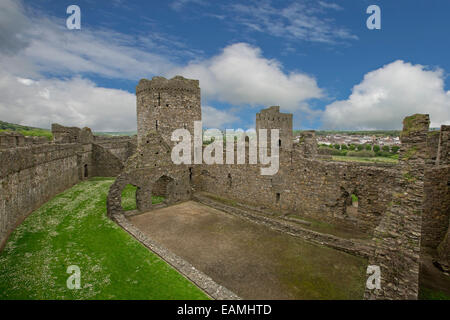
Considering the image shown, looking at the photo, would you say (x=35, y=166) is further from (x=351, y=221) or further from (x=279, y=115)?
(x=279, y=115)

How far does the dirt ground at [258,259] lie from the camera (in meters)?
7.71

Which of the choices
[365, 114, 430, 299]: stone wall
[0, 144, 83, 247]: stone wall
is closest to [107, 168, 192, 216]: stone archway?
[0, 144, 83, 247]: stone wall

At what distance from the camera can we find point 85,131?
89.6 ft

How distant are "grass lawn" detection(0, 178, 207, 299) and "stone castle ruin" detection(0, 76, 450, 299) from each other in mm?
1397

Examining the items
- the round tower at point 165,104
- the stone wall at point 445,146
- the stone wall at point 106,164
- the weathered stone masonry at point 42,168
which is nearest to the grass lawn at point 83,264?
the weathered stone masonry at point 42,168

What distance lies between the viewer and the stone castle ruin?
6875 millimetres

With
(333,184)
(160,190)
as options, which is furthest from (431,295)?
(160,190)

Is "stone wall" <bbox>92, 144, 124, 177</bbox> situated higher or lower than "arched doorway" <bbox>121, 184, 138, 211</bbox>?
higher

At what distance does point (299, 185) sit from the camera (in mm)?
13570

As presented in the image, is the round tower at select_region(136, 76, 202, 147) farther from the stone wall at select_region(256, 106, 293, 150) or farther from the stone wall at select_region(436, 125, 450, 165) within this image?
the stone wall at select_region(256, 106, 293, 150)

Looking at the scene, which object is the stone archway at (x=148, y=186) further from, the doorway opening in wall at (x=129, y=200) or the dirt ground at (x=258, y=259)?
the dirt ground at (x=258, y=259)

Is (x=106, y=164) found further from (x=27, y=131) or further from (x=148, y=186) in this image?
(x=27, y=131)

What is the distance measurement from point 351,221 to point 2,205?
1595 cm

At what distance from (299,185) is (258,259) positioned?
5638mm
